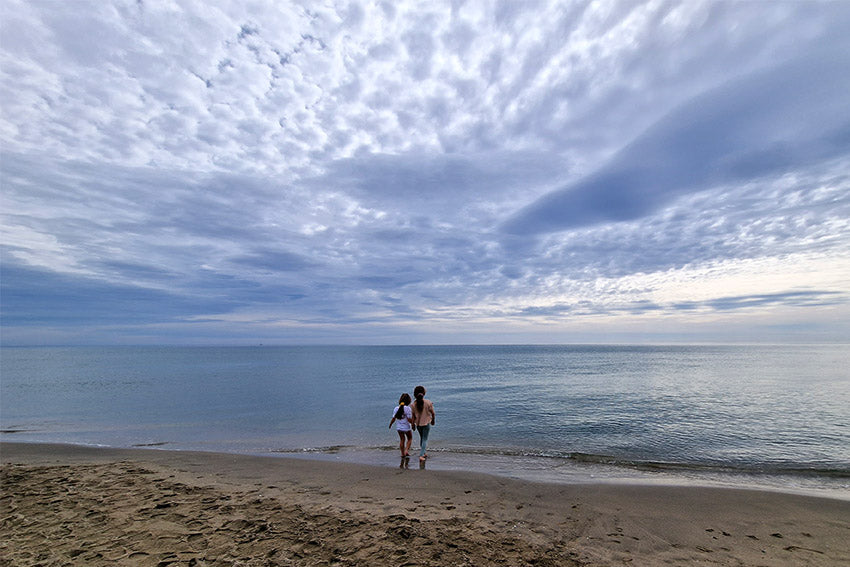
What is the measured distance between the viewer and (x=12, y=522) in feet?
24.3

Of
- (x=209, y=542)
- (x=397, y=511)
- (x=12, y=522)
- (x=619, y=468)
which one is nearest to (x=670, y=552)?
(x=397, y=511)

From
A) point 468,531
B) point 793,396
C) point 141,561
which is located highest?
point 141,561

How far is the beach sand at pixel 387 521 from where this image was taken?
20.5 feet

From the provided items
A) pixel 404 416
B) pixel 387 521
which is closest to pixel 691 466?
pixel 404 416

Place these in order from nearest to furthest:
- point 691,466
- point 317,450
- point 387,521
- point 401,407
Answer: point 387,521, point 401,407, point 691,466, point 317,450

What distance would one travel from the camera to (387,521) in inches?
298

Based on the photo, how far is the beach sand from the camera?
20.5 ft

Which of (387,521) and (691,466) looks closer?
(387,521)

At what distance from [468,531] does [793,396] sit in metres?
36.4

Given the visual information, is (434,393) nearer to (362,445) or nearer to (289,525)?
(362,445)

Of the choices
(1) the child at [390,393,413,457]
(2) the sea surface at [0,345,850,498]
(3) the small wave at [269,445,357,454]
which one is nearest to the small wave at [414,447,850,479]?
(2) the sea surface at [0,345,850,498]

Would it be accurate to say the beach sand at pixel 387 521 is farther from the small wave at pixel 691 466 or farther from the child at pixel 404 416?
the small wave at pixel 691 466

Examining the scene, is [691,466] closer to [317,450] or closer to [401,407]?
[401,407]

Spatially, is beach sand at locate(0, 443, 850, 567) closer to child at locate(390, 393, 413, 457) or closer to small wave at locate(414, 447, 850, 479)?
child at locate(390, 393, 413, 457)
